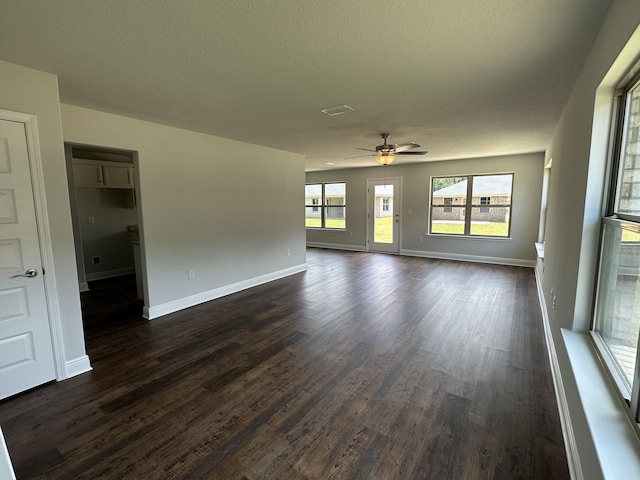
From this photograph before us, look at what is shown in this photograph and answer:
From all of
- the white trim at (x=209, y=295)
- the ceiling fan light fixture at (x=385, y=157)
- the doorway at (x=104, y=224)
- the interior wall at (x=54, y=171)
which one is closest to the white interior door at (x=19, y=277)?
the interior wall at (x=54, y=171)

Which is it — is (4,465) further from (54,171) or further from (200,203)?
(200,203)

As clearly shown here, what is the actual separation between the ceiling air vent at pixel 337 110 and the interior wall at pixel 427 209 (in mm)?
4898

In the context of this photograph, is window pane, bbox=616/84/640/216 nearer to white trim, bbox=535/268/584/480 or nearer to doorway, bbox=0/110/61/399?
white trim, bbox=535/268/584/480

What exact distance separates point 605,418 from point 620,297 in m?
0.62

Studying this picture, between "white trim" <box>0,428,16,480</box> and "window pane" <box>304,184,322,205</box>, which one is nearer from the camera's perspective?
"white trim" <box>0,428,16,480</box>

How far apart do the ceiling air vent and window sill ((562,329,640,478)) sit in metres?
2.76

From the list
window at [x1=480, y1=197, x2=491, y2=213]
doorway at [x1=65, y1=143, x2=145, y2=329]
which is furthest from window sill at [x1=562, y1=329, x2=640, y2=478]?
window at [x1=480, y1=197, x2=491, y2=213]

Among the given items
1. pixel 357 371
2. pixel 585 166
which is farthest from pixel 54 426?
pixel 585 166

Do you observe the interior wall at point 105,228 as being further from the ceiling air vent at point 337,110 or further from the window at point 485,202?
the window at point 485,202

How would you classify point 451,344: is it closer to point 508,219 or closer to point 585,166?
point 585,166

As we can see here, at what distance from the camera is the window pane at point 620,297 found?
136cm

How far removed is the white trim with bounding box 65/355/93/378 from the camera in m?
2.62

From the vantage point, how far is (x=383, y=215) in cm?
848

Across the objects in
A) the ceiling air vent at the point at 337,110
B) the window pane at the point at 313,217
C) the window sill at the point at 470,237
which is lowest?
the window sill at the point at 470,237
